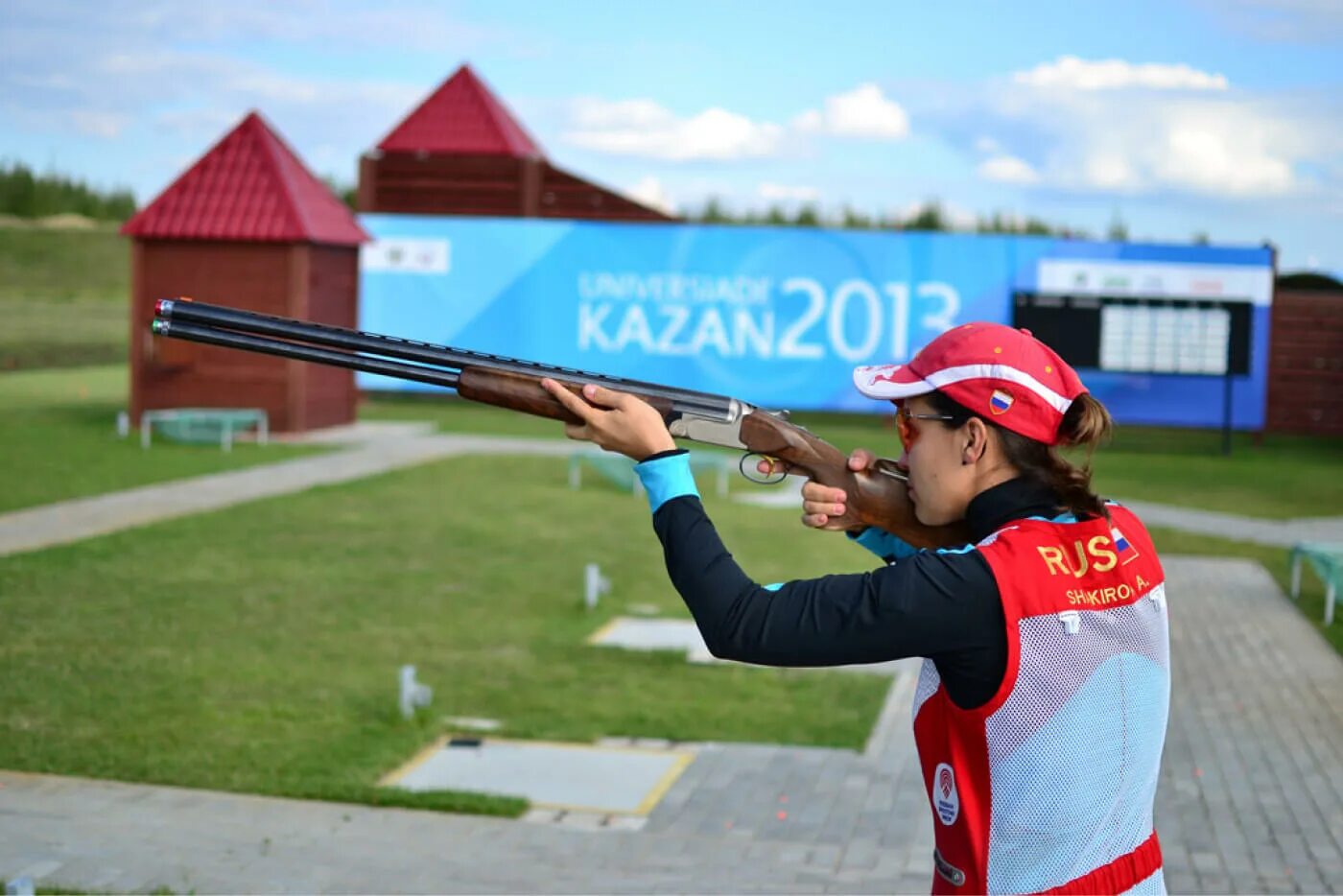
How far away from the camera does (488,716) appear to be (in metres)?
8.30

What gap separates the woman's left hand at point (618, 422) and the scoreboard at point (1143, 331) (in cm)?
2261

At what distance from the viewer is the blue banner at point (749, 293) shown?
86.5 ft

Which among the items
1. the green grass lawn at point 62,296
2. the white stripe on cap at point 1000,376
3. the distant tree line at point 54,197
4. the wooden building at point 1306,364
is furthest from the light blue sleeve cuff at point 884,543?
the wooden building at point 1306,364

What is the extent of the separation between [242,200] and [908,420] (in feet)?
65.7

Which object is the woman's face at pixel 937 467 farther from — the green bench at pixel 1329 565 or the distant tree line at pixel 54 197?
the distant tree line at pixel 54 197

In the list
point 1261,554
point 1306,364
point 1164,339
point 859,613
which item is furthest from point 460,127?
point 859,613

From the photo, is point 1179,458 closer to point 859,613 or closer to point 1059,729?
point 1059,729

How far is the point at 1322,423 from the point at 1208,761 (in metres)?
21.8

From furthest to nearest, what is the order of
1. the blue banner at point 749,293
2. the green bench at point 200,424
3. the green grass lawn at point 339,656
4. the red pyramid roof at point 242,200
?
1. the blue banner at point 749,293
2. the red pyramid roof at point 242,200
3. the green bench at point 200,424
4. the green grass lawn at point 339,656

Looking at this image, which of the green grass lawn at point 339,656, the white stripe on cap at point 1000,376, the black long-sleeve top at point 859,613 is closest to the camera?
the black long-sleeve top at point 859,613

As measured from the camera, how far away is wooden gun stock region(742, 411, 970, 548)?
10.6ft

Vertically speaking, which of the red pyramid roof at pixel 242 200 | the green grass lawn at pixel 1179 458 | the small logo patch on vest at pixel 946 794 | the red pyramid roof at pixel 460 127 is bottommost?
the green grass lawn at pixel 1179 458

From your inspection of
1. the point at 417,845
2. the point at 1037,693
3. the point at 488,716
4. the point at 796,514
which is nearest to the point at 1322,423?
the point at 796,514

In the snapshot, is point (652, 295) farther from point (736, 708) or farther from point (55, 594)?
point (736, 708)
